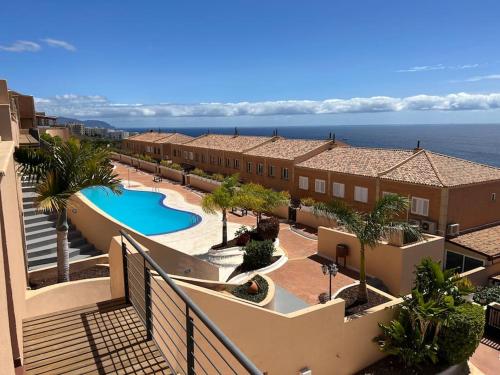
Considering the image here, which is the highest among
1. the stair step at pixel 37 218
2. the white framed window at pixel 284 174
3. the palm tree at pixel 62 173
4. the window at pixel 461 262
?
the palm tree at pixel 62 173

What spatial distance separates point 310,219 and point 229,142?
2345 centimetres

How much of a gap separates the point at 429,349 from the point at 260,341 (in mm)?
5967

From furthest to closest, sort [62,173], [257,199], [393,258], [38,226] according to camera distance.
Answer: [257,199]
[393,258]
[38,226]
[62,173]

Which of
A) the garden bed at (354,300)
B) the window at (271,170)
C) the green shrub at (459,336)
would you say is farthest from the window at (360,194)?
the green shrub at (459,336)

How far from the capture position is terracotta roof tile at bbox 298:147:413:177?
29.1 meters

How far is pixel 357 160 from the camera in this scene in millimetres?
31234

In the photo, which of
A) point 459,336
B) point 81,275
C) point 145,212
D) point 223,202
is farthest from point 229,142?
point 459,336

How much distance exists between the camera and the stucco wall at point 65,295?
880 centimetres

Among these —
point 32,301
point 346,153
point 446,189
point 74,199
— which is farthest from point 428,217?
point 32,301

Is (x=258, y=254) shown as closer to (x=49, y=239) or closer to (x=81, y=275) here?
(x=81, y=275)

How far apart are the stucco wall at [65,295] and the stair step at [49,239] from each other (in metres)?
4.08

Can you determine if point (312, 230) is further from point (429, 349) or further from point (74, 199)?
point (74, 199)

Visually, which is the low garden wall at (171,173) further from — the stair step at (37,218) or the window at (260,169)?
the stair step at (37,218)

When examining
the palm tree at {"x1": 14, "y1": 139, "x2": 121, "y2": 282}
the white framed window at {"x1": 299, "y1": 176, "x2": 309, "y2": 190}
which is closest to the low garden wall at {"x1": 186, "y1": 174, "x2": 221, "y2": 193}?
the white framed window at {"x1": 299, "y1": 176, "x2": 309, "y2": 190}
